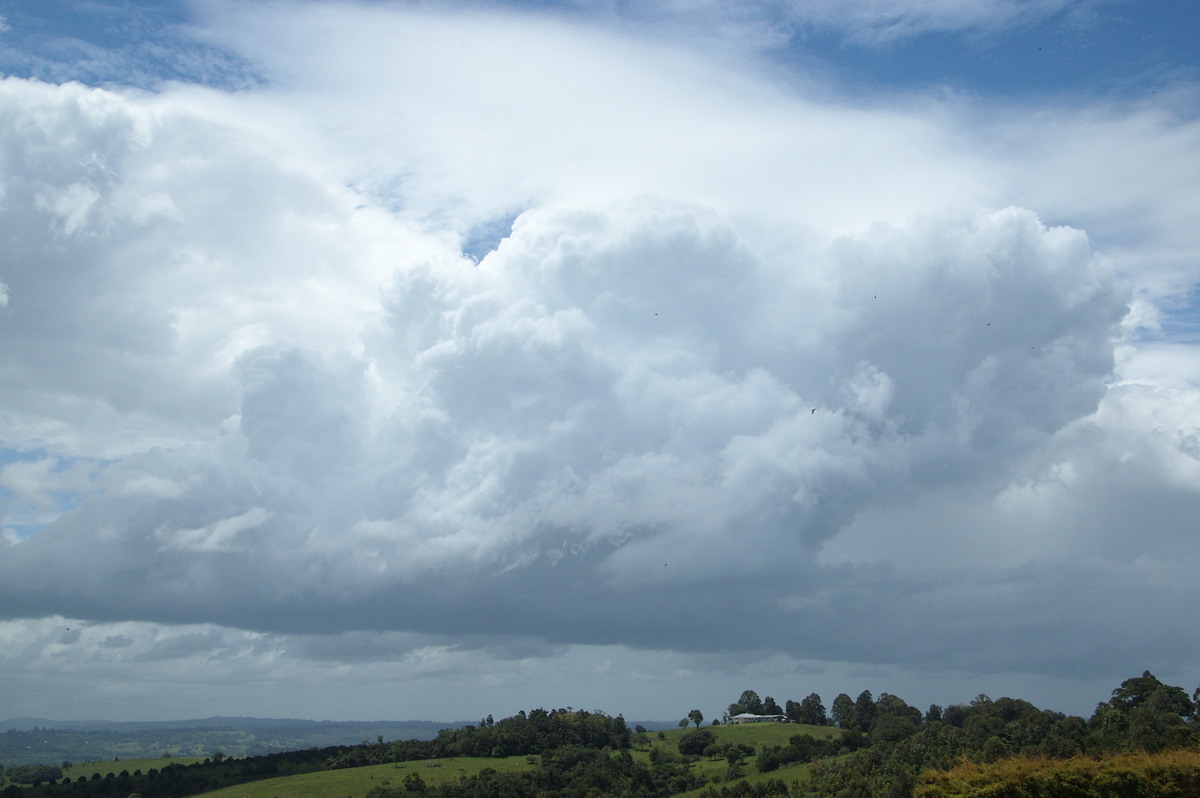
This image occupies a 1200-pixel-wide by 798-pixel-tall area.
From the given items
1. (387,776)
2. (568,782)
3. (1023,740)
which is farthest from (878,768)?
(387,776)

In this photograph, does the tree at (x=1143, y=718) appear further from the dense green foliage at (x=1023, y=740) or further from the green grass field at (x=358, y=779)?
the green grass field at (x=358, y=779)

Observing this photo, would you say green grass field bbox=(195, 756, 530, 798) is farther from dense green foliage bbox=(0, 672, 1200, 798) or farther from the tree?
the tree

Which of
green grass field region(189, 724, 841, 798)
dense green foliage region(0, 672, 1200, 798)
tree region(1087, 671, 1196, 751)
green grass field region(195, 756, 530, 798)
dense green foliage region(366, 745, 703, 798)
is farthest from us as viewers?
green grass field region(195, 756, 530, 798)

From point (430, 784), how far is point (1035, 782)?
117856 millimetres

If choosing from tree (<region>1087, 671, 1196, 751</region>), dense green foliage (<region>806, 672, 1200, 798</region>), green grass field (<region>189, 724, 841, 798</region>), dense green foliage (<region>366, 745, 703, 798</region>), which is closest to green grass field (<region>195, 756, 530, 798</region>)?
green grass field (<region>189, 724, 841, 798</region>)

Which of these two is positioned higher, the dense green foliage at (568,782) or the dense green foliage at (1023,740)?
the dense green foliage at (1023,740)

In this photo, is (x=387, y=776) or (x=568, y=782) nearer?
(x=568, y=782)

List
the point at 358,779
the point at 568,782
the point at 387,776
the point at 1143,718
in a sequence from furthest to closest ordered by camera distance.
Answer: the point at 387,776 → the point at 358,779 → the point at 568,782 → the point at 1143,718

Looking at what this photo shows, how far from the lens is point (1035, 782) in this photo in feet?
283

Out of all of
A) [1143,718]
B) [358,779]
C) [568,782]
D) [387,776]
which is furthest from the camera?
[387,776]

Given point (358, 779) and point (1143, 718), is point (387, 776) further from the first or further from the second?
point (1143, 718)

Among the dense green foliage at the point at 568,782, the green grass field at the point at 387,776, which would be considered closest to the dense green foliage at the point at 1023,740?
the green grass field at the point at 387,776

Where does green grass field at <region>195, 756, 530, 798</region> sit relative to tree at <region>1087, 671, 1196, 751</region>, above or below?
below

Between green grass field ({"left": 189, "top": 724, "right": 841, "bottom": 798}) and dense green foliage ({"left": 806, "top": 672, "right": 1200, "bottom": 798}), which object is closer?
dense green foliage ({"left": 806, "top": 672, "right": 1200, "bottom": 798})
